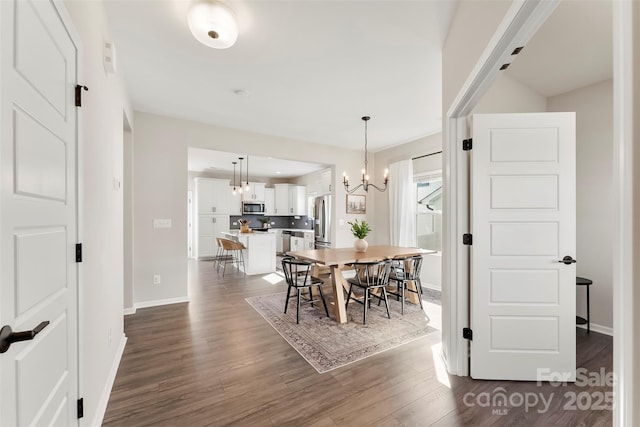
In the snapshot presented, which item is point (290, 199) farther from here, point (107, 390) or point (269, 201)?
point (107, 390)

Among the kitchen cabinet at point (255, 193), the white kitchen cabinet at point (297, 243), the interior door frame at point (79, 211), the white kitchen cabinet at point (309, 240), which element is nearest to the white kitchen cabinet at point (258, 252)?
the white kitchen cabinet at point (309, 240)

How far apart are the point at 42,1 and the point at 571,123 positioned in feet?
10.2

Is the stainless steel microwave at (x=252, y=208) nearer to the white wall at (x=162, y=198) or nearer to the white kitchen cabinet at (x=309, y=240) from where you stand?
the white kitchen cabinet at (x=309, y=240)

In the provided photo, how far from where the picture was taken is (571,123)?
2.05 metres

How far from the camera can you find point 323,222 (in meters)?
6.68

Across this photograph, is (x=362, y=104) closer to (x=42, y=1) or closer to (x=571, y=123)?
(x=571, y=123)

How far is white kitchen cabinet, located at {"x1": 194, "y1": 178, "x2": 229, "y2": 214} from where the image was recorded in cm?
791

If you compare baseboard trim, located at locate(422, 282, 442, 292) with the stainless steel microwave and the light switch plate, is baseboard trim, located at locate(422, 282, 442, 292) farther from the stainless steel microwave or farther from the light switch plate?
the stainless steel microwave

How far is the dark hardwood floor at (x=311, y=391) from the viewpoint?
1.73 m

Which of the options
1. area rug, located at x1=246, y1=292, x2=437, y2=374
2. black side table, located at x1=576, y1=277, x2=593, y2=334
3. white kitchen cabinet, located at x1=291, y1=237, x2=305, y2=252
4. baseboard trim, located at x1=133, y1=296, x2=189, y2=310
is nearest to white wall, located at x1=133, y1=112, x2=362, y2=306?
baseboard trim, located at x1=133, y1=296, x2=189, y2=310

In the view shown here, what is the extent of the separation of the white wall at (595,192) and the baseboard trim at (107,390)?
462cm

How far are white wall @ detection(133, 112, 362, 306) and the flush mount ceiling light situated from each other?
7.91ft

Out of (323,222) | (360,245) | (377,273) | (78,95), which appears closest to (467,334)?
(377,273)

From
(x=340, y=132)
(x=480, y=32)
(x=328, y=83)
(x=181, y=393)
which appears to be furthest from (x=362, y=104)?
(x=181, y=393)
